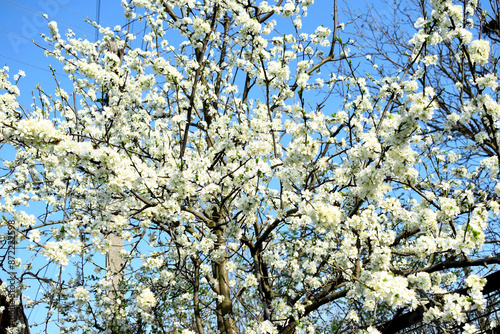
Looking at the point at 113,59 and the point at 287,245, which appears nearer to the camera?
the point at 113,59

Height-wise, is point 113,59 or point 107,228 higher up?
point 113,59

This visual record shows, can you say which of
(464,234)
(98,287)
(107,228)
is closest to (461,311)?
(464,234)

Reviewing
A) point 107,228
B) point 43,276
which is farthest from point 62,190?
point 107,228

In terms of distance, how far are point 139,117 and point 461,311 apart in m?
4.16

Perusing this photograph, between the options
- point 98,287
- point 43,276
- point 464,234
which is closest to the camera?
point 464,234

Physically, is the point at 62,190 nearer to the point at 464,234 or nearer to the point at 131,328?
the point at 131,328

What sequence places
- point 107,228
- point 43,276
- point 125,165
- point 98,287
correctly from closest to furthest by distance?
point 125,165
point 107,228
point 43,276
point 98,287

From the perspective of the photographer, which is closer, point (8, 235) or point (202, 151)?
point (8, 235)

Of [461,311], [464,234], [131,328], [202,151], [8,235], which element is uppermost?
[202,151]

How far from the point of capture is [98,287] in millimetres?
5215

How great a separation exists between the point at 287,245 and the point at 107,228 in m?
2.50

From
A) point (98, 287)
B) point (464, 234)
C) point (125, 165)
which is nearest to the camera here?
point (464, 234)

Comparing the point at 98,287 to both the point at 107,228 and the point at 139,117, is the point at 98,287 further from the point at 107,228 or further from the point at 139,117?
the point at 139,117

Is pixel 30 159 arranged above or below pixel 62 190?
above
